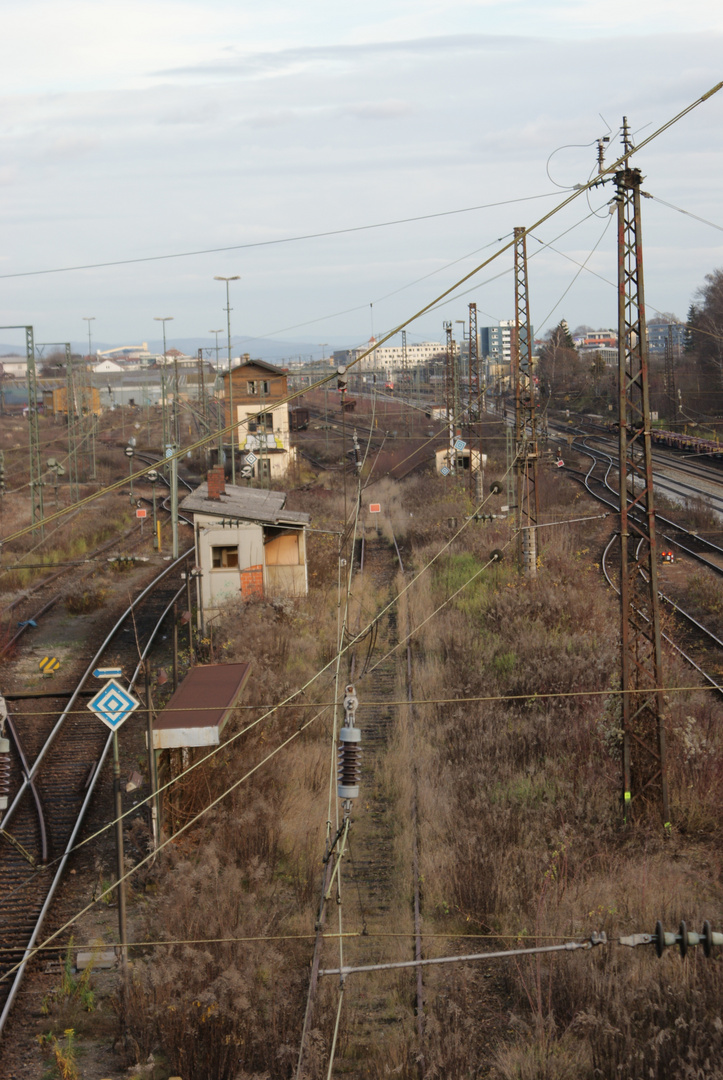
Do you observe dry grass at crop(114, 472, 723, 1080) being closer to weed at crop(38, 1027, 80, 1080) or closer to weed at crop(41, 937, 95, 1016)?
weed at crop(41, 937, 95, 1016)

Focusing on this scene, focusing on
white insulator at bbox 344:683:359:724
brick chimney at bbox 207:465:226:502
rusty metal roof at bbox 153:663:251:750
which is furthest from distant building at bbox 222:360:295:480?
white insulator at bbox 344:683:359:724

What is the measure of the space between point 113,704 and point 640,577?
20.1 ft

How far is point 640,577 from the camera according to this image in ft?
37.4

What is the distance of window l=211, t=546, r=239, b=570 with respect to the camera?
74.6 feet

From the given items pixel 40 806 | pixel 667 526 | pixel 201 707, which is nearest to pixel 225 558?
pixel 40 806

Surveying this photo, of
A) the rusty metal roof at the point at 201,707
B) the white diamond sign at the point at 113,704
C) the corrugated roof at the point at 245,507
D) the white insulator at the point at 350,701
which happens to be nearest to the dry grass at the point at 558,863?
the white insulator at the point at 350,701

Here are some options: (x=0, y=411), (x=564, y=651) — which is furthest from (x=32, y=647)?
(x=0, y=411)

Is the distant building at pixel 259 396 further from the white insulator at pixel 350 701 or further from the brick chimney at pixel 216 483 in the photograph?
the white insulator at pixel 350 701

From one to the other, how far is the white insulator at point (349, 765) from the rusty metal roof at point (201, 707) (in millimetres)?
2760

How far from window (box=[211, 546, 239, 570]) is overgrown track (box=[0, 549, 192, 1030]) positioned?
3.10 meters

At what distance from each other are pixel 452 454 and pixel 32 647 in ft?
94.8

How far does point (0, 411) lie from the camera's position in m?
108

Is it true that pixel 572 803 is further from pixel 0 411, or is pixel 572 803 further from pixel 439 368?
pixel 439 368

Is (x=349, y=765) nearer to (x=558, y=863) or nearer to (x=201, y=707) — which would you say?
(x=558, y=863)
